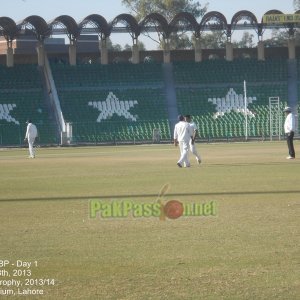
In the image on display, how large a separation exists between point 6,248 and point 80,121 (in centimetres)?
5330

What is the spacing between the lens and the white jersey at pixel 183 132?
30663mm

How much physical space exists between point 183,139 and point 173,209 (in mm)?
13596

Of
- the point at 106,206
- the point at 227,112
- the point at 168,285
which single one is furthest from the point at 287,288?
the point at 227,112

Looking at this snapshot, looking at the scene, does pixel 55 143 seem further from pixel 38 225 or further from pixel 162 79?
pixel 38 225

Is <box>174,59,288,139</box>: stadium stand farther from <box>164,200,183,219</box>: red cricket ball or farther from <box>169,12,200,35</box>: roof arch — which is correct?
<box>164,200,183,219</box>: red cricket ball

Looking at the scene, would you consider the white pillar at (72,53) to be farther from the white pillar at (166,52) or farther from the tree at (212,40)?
the tree at (212,40)

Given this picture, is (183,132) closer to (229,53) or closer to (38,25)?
(38,25)

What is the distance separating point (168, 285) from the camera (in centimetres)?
990

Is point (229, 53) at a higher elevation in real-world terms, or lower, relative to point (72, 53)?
lower

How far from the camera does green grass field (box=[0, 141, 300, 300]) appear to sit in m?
9.84

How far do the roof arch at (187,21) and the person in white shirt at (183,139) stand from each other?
44.0 m

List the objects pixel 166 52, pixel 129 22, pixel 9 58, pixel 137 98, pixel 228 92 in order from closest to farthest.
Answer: pixel 137 98 < pixel 228 92 < pixel 9 58 < pixel 129 22 < pixel 166 52

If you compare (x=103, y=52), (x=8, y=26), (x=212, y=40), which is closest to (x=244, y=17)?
(x=103, y=52)

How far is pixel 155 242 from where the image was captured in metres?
12.8
